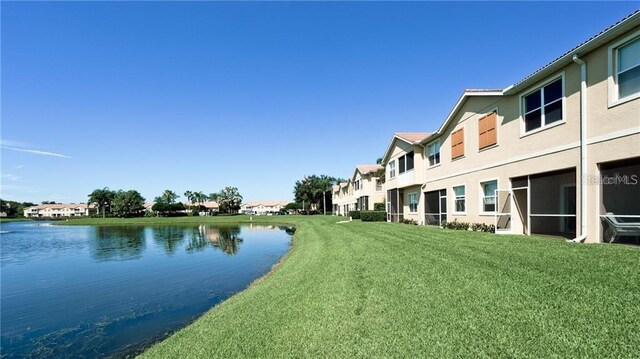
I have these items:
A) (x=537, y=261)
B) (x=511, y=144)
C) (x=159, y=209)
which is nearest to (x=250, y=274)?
(x=537, y=261)

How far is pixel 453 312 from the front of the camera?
17.3 ft

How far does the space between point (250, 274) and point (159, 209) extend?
91287 mm

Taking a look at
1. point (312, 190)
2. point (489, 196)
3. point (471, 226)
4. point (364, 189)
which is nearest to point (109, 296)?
point (471, 226)

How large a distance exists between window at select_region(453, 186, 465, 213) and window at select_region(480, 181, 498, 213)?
2022 mm

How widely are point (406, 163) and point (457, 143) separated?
7.49 metres

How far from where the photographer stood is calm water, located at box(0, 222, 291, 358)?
857 cm

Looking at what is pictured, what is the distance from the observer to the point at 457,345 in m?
4.28

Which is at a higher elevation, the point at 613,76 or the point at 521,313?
the point at 613,76

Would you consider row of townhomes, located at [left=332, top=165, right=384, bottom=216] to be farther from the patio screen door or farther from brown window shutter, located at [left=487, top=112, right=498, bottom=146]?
the patio screen door

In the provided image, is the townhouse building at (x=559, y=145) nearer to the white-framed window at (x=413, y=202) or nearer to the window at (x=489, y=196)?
the window at (x=489, y=196)

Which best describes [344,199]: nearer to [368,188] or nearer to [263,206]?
[368,188]

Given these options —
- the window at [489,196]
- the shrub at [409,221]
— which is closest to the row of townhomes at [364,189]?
the shrub at [409,221]

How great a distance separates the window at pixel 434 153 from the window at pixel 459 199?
3076mm

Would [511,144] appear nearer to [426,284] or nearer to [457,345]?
[426,284]
